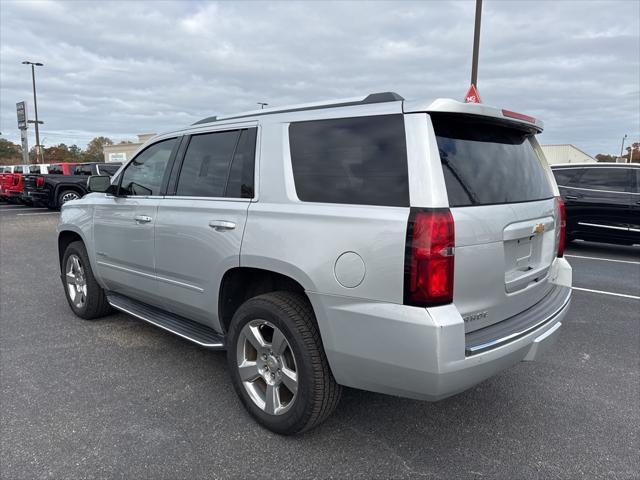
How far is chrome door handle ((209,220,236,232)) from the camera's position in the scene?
2.96 meters

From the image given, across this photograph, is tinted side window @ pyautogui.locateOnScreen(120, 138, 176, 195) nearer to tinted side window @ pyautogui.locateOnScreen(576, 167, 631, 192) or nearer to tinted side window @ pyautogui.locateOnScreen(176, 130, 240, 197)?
tinted side window @ pyautogui.locateOnScreen(176, 130, 240, 197)

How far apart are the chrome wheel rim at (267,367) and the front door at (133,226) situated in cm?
116

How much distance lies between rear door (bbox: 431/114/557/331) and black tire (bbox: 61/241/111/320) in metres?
3.72

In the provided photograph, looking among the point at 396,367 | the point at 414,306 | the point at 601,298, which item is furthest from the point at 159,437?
the point at 601,298

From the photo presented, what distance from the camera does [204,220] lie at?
3170 mm

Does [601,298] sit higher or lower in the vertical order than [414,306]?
lower

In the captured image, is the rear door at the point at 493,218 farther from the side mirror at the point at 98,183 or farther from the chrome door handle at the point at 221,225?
the side mirror at the point at 98,183

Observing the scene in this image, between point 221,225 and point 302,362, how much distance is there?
3.41 feet

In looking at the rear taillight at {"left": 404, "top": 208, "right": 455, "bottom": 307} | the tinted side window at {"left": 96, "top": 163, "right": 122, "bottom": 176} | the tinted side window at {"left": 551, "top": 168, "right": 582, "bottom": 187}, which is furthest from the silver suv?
the tinted side window at {"left": 96, "top": 163, "right": 122, "bottom": 176}

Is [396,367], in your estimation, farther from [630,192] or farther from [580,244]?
[580,244]

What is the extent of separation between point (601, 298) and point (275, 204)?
5.09 metres

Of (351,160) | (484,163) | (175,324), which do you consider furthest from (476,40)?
(175,324)

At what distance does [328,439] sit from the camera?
2768mm

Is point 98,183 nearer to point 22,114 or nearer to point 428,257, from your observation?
point 428,257
